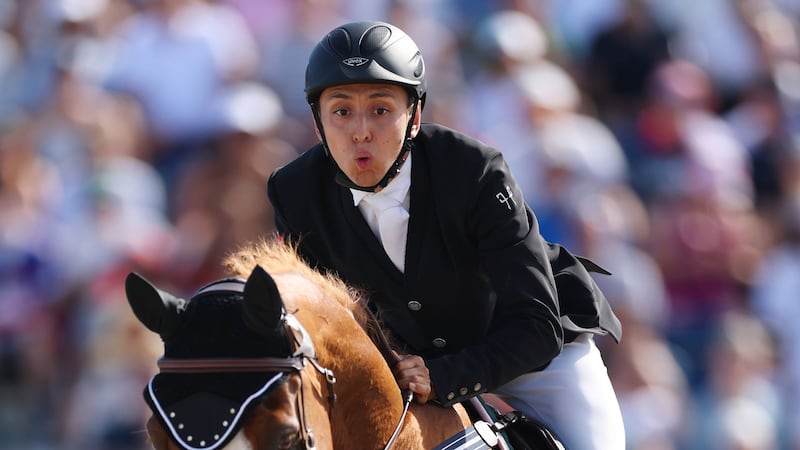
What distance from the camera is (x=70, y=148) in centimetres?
920

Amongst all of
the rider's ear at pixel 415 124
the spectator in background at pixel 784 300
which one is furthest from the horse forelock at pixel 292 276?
the spectator in background at pixel 784 300

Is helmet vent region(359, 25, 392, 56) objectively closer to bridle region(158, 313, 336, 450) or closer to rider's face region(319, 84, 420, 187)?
rider's face region(319, 84, 420, 187)

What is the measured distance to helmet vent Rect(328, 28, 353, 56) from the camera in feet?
12.4

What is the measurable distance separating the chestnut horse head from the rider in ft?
1.04

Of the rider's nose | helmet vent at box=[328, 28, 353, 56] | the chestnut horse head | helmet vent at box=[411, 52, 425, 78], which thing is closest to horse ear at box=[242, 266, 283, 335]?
the chestnut horse head

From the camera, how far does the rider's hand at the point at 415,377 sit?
12.0 ft

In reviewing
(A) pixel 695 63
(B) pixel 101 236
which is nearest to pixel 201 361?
(B) pixel 101 236

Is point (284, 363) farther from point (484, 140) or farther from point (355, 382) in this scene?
point (484, 140)

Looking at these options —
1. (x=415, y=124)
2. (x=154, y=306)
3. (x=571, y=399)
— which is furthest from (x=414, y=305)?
(x=154, y=306)

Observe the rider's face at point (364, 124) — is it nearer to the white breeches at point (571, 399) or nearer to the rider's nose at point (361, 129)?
the rider's nose at point (361, 129)

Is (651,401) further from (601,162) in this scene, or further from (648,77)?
(648,77)

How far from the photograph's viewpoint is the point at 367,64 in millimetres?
3732

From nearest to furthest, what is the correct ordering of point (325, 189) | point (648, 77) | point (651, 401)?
1. point (325, 189)
2. point (651, 401)
3. point (648, 77)

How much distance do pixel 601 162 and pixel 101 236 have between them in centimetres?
324
